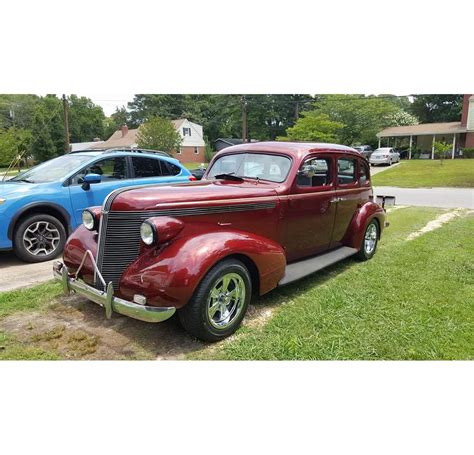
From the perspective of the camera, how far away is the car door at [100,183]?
6.11 metres

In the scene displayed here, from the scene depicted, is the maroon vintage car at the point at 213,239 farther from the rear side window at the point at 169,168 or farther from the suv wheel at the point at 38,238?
the rear side window at the point at 169,168

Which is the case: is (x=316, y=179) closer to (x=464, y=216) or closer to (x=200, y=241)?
(x=200, y=241)

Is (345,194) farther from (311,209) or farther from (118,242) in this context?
(118,242)

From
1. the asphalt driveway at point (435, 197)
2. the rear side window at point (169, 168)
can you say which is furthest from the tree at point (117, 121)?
the rear side window at point (169, 168)

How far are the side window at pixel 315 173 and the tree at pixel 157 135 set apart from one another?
2972 centimetres

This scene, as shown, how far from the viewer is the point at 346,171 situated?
550 centimetres

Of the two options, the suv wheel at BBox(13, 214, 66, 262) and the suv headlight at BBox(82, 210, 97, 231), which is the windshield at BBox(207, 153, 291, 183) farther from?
the suv wheel at BBox(13, 214, 66, 262)

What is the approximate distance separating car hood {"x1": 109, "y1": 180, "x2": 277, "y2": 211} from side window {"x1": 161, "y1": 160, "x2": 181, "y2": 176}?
3172 millimetres

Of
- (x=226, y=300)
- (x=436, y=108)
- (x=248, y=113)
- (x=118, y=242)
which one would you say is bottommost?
(x=226, y=300)

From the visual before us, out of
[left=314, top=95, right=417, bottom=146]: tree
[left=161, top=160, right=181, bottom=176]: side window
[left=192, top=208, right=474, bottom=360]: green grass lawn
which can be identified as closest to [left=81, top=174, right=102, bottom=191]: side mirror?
[left=161, top=160, right=181, bottom=176]: side window

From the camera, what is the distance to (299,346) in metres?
3.28

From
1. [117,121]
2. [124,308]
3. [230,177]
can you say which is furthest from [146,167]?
[117,121]

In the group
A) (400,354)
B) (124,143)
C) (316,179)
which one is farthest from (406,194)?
(124,143)

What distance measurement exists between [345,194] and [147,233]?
3180mm
